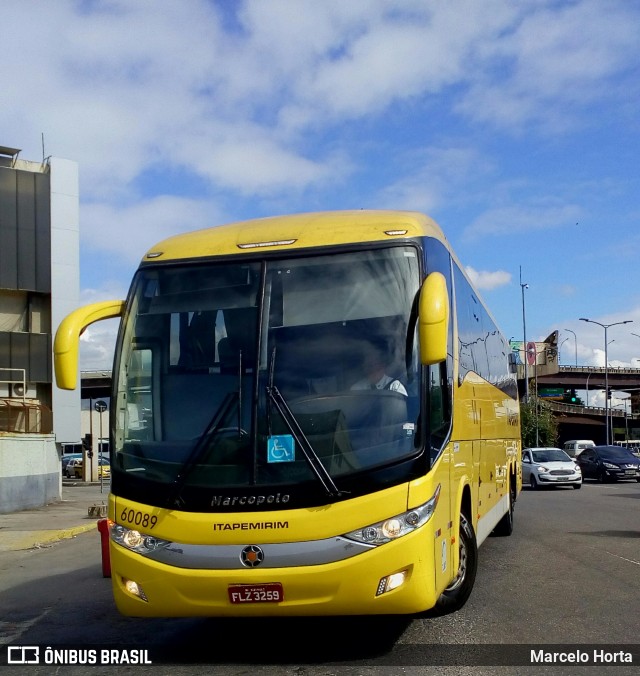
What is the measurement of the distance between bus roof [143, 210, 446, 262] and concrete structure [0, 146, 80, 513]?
2304cm

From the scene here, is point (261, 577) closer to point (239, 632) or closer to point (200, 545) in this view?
point (200, 545)

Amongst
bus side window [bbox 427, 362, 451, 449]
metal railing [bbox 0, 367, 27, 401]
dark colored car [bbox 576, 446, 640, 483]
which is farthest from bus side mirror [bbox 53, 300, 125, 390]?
dark colored car [bbox 576, 446, 640, 483]

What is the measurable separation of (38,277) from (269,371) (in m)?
26.8

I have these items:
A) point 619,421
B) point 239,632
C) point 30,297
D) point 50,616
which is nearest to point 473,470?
point 239,632

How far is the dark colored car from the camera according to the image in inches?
1437

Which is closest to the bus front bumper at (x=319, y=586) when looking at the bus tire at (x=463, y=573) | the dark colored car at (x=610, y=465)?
the bus tire at (x=463, y=573)

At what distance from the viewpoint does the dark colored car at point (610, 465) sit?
36.5 m

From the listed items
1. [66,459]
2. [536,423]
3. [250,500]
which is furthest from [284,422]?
[66,459]

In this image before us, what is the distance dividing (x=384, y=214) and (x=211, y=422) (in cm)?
228

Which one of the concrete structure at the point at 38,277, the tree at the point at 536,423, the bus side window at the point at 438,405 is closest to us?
the bus side window at the point at 438,405

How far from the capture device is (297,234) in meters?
7.07

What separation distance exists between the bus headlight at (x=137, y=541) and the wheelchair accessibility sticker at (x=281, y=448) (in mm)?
923

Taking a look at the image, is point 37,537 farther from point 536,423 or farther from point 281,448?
point 536,423

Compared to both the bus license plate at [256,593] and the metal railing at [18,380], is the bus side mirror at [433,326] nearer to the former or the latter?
the bus license plate at [256,593]
